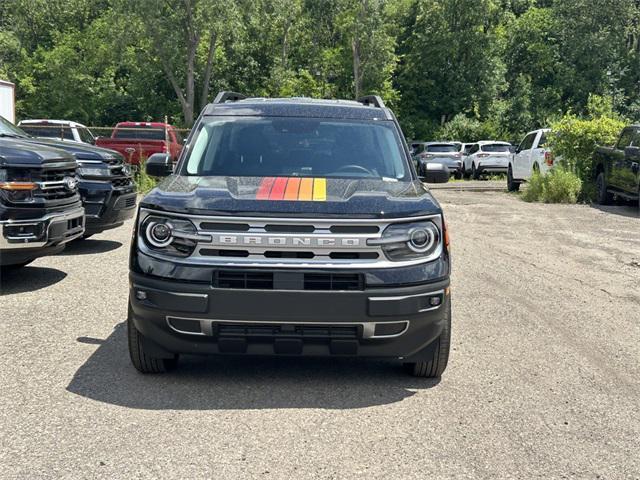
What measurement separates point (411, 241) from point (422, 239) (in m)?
0.07

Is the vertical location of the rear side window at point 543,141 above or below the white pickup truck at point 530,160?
above

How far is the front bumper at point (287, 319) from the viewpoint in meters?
4.67

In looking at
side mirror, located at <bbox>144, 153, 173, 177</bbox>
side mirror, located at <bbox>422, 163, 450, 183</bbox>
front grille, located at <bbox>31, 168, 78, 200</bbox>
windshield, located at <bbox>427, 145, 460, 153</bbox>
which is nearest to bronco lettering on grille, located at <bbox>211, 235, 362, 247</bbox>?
side mirror, located at <bbox>144, 153, 173, 177</bbox>

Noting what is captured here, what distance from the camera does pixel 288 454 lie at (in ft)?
13.2

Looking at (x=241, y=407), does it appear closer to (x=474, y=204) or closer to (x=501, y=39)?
(x=474, y=204)

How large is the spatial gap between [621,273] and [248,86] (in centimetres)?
4800

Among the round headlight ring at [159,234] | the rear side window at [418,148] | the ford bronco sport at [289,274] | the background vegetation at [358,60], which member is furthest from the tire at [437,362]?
the background vegetation at [358,60]

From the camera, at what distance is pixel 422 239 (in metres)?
4.88

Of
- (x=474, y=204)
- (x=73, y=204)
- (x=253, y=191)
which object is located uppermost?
(x=253, y=191)

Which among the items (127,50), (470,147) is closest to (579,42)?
(470,147)

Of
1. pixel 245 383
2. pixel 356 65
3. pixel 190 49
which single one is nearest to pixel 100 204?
pixel 245 383

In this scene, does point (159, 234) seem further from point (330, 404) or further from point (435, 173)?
point (435, 173)

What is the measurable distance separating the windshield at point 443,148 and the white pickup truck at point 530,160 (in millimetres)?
9430

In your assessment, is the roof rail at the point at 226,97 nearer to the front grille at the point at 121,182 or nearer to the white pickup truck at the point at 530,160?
the front grille at the point at 121,182
